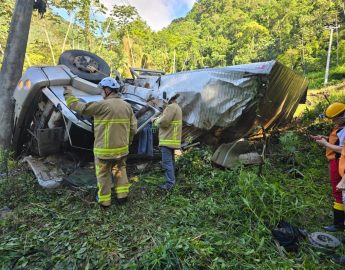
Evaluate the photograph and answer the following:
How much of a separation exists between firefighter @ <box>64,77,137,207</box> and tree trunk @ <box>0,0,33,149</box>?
3139 mm

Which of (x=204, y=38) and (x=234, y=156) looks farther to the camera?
(x=204, y=38)

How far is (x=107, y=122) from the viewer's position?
12.6 ft

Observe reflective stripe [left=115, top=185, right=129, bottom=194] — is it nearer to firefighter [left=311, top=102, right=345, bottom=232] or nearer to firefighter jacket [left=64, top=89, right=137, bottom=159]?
firefighter jacket [left=64, top=89, right=137, bottom=159]

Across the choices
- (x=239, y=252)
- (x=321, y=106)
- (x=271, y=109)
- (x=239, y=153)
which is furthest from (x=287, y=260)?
(x=321, y=106)

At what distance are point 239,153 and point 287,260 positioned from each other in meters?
3.07

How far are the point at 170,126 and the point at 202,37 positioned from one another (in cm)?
5545

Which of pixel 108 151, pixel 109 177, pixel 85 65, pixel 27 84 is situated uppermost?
pixel 85 65

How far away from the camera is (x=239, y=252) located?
271cm

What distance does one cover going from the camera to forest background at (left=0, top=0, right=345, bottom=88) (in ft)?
65.7

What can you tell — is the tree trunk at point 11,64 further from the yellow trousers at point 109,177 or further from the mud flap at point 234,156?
the mud flap at point 234,156

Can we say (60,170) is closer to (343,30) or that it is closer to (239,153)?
(239,153)

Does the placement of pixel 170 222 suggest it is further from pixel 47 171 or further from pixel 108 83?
pixel 47 171

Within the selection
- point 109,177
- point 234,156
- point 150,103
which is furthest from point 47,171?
point 234,156

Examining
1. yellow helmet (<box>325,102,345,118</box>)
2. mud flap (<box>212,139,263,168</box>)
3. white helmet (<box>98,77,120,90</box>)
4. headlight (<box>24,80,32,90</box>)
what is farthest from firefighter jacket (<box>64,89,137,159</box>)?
yellow helmet (<box>325,102,345,118</box>)
